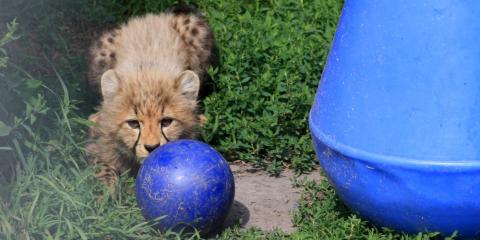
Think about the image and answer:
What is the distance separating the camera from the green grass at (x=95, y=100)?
4652 mm

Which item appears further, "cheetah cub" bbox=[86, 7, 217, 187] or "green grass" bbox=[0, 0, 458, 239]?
"cheetah cub" bbox=[86, 7, 217, 187]

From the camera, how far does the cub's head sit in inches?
209

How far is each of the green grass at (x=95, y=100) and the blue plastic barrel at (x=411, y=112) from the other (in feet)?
0.81

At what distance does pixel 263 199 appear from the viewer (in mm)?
5508

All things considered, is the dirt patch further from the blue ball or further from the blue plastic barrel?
the blue plastic barrel

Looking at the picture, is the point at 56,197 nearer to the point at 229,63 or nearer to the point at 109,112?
the point at 109,112

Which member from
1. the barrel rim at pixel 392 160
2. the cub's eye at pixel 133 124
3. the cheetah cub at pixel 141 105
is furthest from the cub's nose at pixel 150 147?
the barrel rim at pixel 392 160

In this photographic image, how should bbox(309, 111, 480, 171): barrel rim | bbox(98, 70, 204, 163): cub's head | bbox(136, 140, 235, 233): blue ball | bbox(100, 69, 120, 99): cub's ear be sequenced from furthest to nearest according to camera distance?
1. bbox(100, 69, 120, 99): cub's ear
2. bbox(98, 70, 204, 163): cub's head
3. bbox(136, 140, 235, 233): blue ball
4. bbox(309, 111, 480, 171): barrel rim

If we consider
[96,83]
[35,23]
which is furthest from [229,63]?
[35,23]

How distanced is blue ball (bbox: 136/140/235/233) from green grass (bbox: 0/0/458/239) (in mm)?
98

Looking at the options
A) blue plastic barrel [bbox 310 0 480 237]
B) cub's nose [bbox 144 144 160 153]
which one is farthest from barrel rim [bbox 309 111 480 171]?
cub's nose [bbox 144 144 160 153]

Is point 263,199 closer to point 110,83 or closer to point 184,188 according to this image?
point 184,188

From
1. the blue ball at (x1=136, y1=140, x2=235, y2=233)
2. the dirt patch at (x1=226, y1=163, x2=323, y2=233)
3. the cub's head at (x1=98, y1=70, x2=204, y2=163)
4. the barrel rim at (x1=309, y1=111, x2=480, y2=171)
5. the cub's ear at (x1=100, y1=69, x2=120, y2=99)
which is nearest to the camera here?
the barrel rim at (x1=309, y1=111, x2=480, y2=171)

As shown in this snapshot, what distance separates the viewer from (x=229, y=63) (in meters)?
6.48
